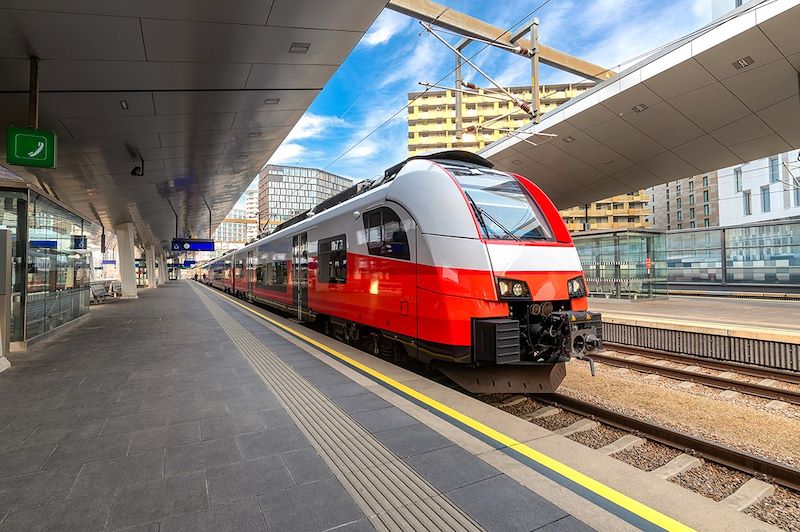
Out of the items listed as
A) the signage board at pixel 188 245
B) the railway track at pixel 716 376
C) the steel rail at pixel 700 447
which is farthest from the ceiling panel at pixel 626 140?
the signage board at pixel 188 245

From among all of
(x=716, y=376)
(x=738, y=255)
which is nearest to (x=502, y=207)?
(x=716, y=376)

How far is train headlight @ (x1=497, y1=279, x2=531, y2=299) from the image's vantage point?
4738mm

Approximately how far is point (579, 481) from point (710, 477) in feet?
5.93

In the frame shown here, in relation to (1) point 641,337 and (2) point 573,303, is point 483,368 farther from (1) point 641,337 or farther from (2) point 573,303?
(1) point 641,337

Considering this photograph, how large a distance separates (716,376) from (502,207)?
192 inches

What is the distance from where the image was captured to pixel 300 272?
10.5 metres

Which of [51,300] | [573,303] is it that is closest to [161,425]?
[573,303]

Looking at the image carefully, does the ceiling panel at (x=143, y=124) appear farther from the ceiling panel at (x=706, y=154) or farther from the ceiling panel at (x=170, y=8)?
the ceiling panel at (x=706, y=154)

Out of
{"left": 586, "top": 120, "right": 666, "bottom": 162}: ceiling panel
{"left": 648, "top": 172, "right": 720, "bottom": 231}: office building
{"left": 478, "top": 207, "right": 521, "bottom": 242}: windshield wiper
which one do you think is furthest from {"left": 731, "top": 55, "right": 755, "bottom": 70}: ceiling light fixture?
{"left": 648, "top": 172, "right": 720, "bottom": 231}: office building

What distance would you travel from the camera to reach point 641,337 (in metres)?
9.90

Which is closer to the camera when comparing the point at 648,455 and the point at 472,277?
the point at 648,455

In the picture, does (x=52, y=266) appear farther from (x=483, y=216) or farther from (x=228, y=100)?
(x=483, y=216)

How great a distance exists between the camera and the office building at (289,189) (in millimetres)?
43269

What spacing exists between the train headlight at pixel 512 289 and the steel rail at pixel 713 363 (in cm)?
528
